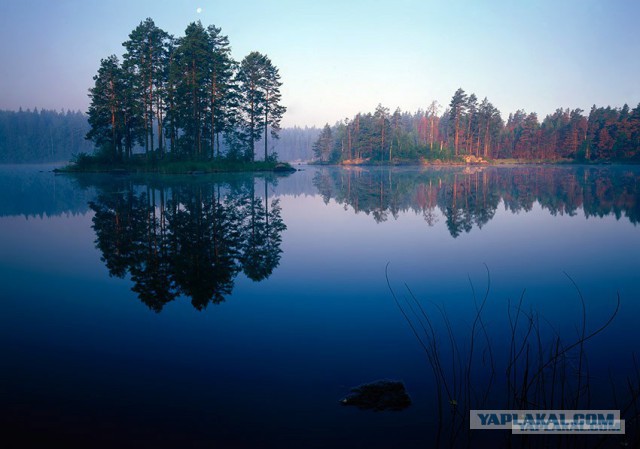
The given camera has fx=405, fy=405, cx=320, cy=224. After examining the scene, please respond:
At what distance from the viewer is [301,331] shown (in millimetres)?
6211

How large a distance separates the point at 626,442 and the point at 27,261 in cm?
1245

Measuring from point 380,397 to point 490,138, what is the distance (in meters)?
134

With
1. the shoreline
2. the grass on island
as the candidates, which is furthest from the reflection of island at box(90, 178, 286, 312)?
the grass on island

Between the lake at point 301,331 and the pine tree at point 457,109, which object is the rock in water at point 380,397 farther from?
the pine tree at point 457,109

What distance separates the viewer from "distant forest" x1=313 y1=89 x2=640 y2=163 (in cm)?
10581

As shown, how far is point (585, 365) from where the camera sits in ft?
16.8

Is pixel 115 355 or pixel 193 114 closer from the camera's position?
pixel 115 355

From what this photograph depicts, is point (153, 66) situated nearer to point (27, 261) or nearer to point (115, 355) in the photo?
point (27, 261)

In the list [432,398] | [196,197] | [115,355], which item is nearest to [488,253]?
[432,398]

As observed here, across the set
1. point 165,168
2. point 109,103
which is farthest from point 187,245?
point 109,103

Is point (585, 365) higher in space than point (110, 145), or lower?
lower

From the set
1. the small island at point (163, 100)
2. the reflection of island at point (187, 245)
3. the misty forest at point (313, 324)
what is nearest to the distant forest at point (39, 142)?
the small island at point (163, 100)

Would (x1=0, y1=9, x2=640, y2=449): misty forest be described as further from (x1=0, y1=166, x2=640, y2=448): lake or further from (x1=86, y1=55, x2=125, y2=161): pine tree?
(x1=86, y1=55, x2=125, y2=161): pine tree

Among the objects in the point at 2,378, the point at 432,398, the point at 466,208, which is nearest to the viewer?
the point at 432,398
